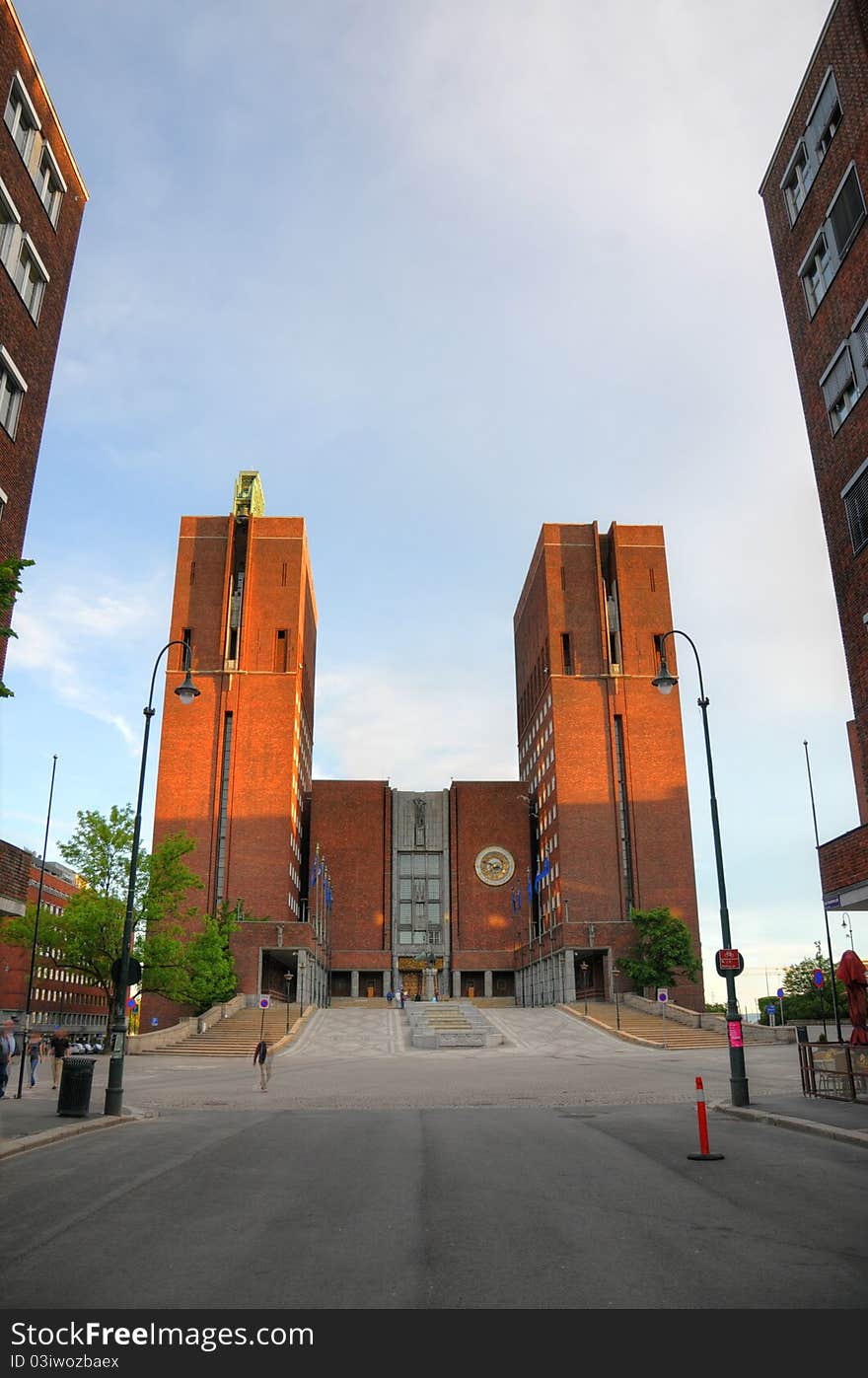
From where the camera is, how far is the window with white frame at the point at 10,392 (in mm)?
21297

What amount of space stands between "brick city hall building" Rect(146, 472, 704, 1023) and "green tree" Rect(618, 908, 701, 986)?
324 centimetres

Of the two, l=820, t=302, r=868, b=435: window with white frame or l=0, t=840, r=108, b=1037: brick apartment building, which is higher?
l=820, t=302, r=868, b=435: window with white frame

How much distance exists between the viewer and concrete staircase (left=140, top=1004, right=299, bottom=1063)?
47656 millimetres

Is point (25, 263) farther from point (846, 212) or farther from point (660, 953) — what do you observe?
point (660, 953)

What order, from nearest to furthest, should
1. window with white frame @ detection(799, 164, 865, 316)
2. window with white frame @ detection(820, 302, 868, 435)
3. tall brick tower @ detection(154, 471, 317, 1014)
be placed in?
window with white frame @ detection(799, 164, 865, 316)
window with white frame @ detection(820, 302, 868, 435)
tall brick tower @ detection(154, 471, 317, 1014)

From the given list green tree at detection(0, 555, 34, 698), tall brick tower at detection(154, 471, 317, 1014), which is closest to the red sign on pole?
green tree at detection(0, 555, 34, 698)

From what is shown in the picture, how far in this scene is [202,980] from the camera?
57.3 metres

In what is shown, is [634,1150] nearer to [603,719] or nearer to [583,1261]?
[583,1261]

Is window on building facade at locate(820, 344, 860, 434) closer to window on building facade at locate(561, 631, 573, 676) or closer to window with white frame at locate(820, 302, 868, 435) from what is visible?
window with white frame at locate(820, 302, 868, 435)

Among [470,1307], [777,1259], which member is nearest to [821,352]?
[777,1259]

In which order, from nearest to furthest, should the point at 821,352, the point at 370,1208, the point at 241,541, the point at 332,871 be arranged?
the point at 370,1208 < the point at 821,352 < the point at 241,541 < the point at 332,871

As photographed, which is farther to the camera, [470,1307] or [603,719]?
[603,719]

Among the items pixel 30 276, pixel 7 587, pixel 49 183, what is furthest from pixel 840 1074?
pixel 49 183

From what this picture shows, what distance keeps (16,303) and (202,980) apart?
4409 centimetres
